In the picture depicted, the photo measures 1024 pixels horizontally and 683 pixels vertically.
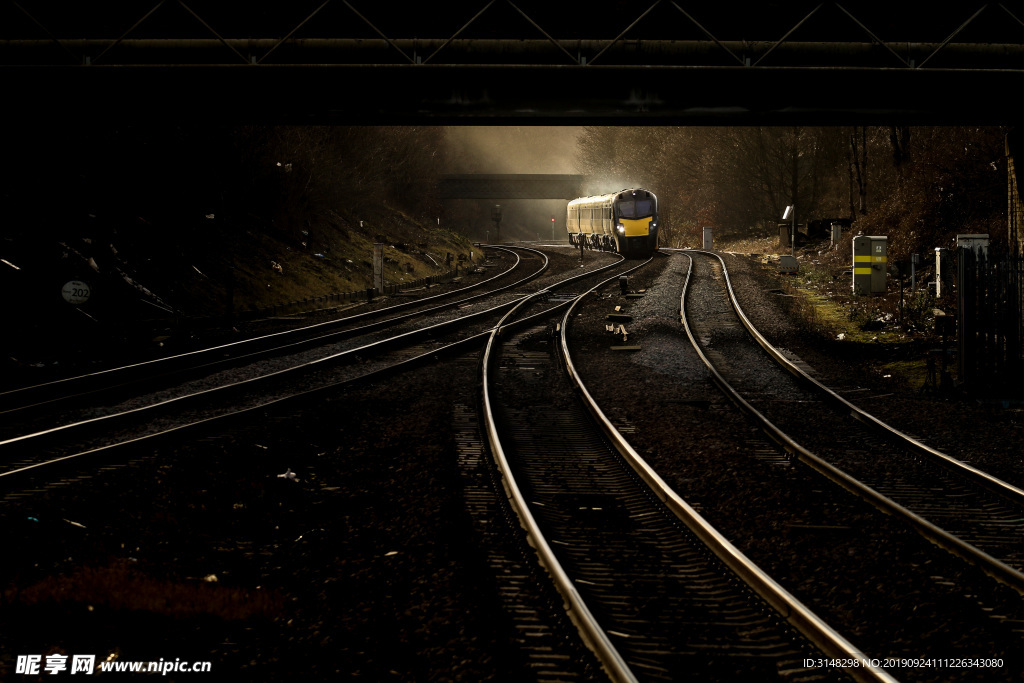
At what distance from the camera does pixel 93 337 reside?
15.1 metres

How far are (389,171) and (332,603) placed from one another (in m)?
41.3

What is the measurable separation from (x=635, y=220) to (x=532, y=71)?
26.6 meters

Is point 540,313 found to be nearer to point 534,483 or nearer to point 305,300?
point 305,300

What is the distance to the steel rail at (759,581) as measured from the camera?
3.80 metres

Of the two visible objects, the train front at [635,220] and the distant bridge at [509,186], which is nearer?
the train front at [635,220]

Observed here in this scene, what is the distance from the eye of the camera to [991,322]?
33.8 feet

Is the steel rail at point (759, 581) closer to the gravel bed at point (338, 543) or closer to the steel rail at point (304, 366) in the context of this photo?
the gravel bed at point (338, 543)

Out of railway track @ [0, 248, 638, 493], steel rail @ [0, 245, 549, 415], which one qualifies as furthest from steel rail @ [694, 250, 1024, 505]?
steel rail @ [0, 245, 549, 415]

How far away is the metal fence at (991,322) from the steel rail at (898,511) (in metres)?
3.09

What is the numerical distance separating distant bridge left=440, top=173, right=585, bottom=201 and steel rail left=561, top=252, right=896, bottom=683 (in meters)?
63.3

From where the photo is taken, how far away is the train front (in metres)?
36.7

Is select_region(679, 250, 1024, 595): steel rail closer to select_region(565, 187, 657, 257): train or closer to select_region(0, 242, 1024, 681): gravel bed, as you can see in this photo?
select_region(0, 242, 1024, 681): gravel bed

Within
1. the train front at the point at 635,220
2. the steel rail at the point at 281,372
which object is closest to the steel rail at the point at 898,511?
the steel rail at the point at 281,372

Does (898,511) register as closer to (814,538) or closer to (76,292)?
(814,538)
